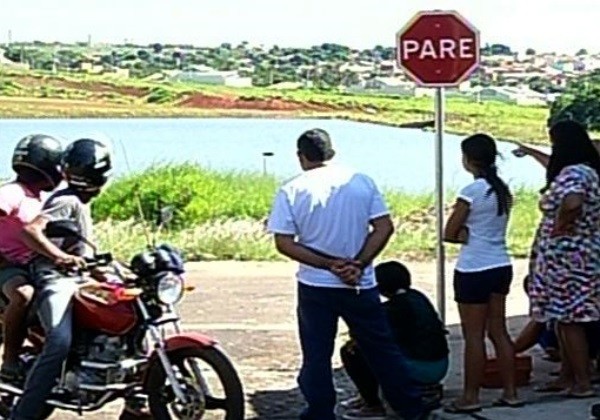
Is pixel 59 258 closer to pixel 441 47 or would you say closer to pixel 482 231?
pixel 482 231

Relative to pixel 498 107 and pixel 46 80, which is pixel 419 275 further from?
pixel 46 80

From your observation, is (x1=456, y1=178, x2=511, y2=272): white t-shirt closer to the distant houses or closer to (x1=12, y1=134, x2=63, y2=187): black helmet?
(x1=12, y1=134, x2=63, y2=187): black helmet

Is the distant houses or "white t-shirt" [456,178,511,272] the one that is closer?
"white t-shirt" [456,178,511,272]

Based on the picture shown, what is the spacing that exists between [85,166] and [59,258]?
0.56 metres

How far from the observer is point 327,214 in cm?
823

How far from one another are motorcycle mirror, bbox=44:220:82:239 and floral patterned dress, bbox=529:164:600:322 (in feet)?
9.93

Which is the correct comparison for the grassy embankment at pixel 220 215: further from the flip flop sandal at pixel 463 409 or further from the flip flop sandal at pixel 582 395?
the flip flop sandal at pixel 463 409

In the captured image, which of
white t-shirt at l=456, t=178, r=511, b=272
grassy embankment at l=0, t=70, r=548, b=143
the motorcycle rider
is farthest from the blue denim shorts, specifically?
grassy embankment at l=0, t=70, r=548, b=143

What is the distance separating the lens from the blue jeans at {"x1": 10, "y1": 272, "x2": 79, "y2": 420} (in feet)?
26.2

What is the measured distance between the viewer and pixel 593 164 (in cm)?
917

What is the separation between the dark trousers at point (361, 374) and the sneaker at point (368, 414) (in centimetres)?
3

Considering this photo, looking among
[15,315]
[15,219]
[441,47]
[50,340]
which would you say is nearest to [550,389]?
[441,47]

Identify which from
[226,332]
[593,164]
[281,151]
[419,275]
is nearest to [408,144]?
[281,151]

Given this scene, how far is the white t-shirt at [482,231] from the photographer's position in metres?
8.93
